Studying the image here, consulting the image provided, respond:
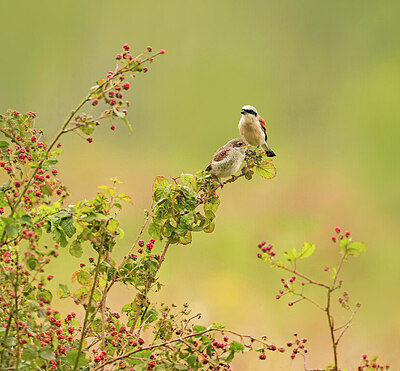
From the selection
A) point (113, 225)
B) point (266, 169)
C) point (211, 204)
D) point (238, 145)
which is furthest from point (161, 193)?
point (238, 145)

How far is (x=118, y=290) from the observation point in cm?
669

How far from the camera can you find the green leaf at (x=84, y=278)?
2080 mm

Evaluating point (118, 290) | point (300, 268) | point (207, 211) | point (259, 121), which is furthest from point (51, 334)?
point (300, 268)

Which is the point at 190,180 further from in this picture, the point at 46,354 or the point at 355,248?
the point at 46,354

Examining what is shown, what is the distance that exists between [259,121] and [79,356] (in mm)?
2928

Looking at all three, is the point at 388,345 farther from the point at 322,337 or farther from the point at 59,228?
the point at 59,228

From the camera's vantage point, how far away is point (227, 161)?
124 inches

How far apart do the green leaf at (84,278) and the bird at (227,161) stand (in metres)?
1.12

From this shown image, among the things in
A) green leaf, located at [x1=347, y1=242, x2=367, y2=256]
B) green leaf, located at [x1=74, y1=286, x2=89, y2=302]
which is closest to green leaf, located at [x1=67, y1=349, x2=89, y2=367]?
green leaf, located at [x1=74, y1=286, x2=89, y2=302]

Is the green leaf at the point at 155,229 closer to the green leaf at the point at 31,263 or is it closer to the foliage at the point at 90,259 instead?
the foliage at the point at 90,259

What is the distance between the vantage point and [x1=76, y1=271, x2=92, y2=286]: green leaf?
2080 millimetres

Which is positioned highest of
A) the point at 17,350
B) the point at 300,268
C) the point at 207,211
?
the point at 300,268

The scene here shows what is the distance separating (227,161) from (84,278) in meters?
1.25

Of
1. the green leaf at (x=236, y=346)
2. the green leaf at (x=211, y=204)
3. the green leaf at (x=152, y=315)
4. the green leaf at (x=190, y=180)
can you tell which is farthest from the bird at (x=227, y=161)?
the green leaf at (x=236, y=346)
